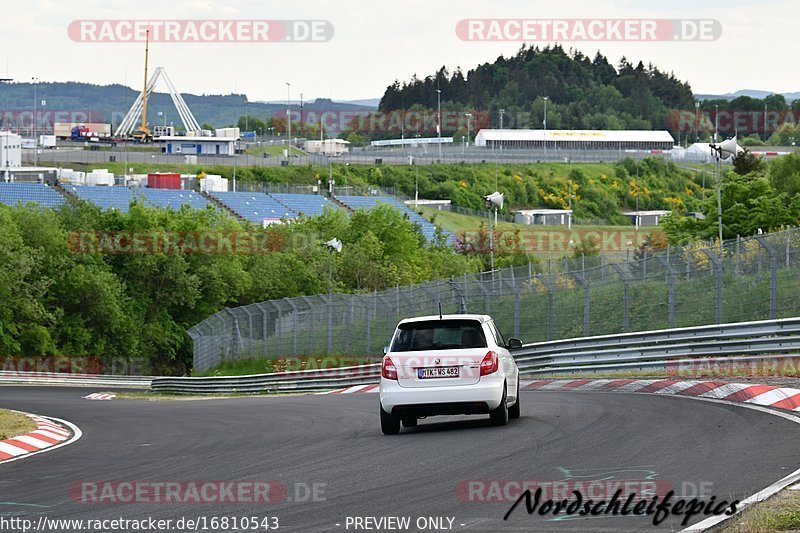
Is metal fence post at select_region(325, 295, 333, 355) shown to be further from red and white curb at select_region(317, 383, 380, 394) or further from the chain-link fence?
red and white curb at select_region(317, 383, 380, 394)

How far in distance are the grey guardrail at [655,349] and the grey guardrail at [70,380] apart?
21564 mm

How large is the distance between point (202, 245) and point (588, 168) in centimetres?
8706

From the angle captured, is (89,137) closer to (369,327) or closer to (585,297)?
(369,327)

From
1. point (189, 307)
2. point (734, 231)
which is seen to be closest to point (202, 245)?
point (189, 307)

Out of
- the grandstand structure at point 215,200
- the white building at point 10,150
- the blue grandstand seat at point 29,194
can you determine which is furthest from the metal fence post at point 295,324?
the white building at point 10,150

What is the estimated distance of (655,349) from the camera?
994 inches

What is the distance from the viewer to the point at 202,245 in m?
75.6

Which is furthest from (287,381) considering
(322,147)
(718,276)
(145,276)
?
(322,147)

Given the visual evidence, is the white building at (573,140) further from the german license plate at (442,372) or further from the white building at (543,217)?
the german license plate at (442,372)

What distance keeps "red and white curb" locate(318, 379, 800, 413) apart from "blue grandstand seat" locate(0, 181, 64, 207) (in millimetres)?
67926

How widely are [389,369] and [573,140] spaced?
565ft

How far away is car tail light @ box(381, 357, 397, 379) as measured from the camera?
15.6m

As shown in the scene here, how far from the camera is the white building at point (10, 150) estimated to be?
4779 inches

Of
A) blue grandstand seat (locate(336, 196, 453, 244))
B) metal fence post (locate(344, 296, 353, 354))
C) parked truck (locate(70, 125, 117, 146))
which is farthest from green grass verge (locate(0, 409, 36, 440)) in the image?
parked truck (locate(70, 125, 117, 146))
